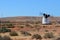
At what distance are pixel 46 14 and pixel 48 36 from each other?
4937 cm

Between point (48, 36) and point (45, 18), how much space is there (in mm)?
47451

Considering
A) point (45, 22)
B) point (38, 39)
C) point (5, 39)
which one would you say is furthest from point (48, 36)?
point (45, 22)

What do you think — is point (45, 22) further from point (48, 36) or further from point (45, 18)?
point (48, 36)

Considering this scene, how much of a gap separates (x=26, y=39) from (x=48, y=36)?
3821 mm

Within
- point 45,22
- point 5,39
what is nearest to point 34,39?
point 5,39

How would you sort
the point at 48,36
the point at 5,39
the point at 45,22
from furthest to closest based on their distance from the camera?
the point at 45,22 < the point at 48,36 < the point at 5,39

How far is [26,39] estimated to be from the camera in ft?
105

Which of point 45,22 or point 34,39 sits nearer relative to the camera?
point 34,39

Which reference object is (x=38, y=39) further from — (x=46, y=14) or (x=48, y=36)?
(x=46, y=14)

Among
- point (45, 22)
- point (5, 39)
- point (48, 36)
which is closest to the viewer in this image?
point (5, 39)

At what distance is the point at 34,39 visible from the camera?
100 feet

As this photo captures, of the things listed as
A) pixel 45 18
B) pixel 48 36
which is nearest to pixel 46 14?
pixel 45 18

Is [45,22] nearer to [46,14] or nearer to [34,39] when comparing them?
[46,14]

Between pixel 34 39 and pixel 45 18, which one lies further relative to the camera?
pixel 45 18
